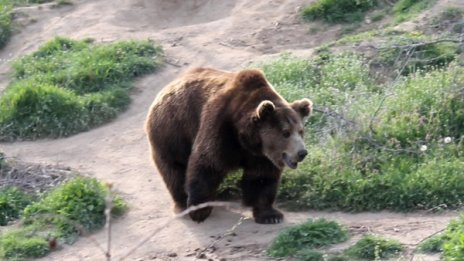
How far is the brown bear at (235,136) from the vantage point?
7758 millimetres

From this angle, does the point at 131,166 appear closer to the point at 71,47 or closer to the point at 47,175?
the point at 47,175

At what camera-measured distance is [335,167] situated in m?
8.35

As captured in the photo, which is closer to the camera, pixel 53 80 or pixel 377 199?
pixel 377 199

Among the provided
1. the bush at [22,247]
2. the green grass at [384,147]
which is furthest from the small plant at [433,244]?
the bush at [22,247]

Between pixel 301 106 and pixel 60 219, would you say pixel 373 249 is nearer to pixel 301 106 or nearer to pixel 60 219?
pixel 301 106

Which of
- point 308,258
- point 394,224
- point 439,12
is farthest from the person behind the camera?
point 439,12

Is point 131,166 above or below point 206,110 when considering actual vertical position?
below

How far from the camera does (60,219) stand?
8.00 metres

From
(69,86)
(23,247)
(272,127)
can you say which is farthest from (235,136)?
(69,86)

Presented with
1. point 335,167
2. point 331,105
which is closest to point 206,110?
point 335,167

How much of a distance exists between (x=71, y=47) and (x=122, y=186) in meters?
3.60

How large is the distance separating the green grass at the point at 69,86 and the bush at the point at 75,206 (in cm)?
195

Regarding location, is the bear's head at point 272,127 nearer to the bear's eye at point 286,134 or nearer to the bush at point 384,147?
the bear's eye at point 286,134

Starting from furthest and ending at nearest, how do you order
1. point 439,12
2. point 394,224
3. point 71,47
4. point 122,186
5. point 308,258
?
point 71,47 < point 439,12 < point 122,186 < point 394,224 < point 308,258
